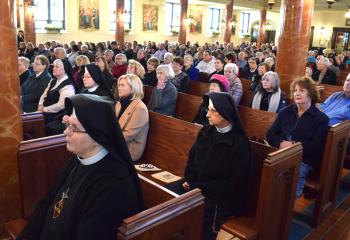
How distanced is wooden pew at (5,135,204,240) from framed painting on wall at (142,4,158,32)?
897 inches

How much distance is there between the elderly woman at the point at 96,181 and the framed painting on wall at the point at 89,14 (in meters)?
20.7

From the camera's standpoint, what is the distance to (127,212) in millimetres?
1864

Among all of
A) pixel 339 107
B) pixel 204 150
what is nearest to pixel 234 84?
pixel 339 107

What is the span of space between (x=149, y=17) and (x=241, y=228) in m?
23.7

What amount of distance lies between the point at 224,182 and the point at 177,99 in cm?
286

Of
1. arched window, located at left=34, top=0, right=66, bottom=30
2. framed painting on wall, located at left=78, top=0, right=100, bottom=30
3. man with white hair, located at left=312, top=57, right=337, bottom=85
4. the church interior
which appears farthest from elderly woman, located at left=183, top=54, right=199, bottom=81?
framed painting on wall, located at left=78, top=0, right=100, bottom=30

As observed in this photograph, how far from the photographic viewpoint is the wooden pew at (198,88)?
688 centimetres

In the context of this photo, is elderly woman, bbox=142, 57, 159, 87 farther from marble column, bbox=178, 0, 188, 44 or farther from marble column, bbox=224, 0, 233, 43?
marble column, bbox=224, 0, 233, 43

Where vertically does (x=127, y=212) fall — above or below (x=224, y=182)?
above

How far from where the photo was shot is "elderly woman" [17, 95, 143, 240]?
71.1 inches

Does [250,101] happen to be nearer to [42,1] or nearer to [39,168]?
[39,168]

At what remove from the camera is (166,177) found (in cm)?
367

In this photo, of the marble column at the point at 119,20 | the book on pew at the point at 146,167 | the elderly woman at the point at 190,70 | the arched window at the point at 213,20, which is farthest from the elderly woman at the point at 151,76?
the arched window at the point at 213,20

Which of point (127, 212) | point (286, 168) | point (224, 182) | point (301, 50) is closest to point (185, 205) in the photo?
point (127, 212)
